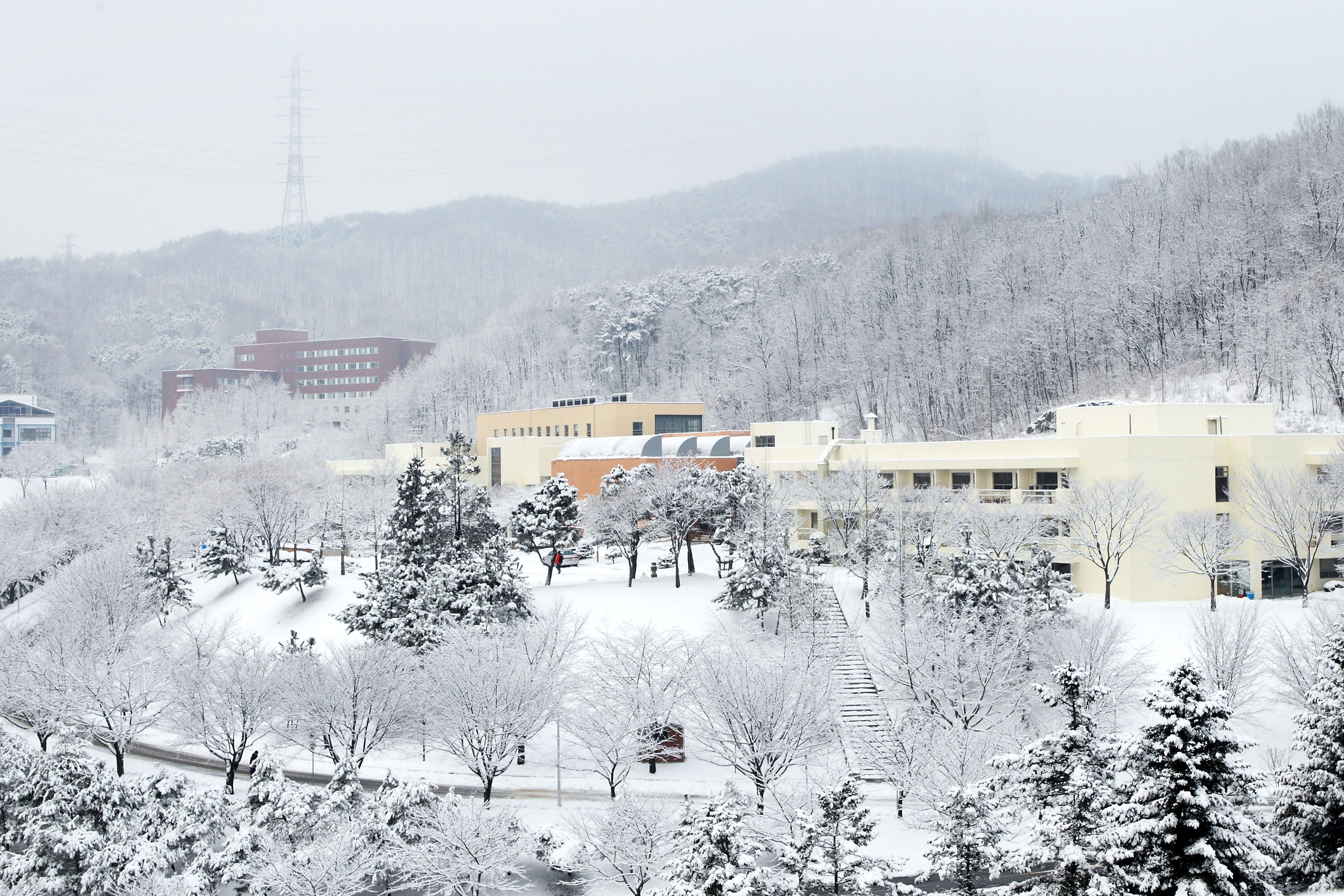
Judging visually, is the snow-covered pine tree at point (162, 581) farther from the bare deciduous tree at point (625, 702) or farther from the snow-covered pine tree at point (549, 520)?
the bare deciduous tree at point (625, 702)

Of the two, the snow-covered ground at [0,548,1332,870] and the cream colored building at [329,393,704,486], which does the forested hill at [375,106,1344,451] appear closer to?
the cream colored building at [329,393,704,486]

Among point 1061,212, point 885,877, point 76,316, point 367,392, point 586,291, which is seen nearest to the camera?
point 885,877

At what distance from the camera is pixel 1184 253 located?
2194 inches

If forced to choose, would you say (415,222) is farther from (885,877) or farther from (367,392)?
(885,877)

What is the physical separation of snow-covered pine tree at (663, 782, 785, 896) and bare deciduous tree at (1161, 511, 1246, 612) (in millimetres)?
19078

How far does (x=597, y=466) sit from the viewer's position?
48781 mm

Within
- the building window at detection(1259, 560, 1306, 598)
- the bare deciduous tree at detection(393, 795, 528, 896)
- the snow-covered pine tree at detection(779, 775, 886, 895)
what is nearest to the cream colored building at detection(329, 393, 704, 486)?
the building window at detection(1259, 560, 1306, 598)

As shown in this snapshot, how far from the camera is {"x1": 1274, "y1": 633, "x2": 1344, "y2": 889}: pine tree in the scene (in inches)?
512

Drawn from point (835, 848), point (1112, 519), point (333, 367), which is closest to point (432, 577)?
point (835, 848)

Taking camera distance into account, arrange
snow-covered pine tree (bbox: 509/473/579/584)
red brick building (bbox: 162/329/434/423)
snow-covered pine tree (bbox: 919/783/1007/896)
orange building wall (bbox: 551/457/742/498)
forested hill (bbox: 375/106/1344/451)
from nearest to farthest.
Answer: snow-covered pine tree (bbox: 919/783/1007/896)
snow-covered pine tree (bbox: 509/473/579/584)
orange building wall (bbox: 551/457/742/498)
forested hill (bbox: 375/106/1344/451)
red brick building (bbox: 162/329/434/423)

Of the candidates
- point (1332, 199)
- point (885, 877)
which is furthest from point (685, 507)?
point (1332, 199)

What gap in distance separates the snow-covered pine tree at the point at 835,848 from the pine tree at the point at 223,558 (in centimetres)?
3227

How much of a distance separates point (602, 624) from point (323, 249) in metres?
169

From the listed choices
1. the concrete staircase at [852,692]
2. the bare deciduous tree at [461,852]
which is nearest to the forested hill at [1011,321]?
the concrete staircase at [852,692]
